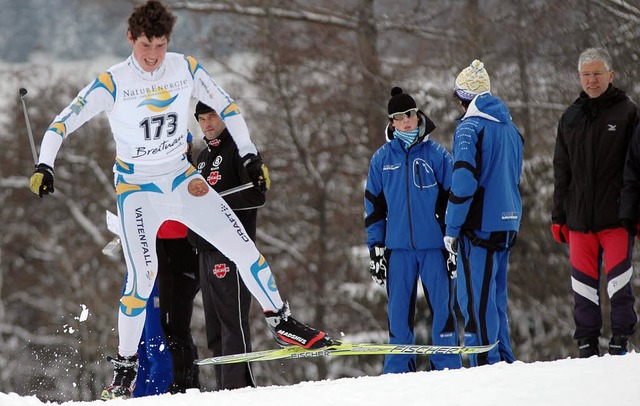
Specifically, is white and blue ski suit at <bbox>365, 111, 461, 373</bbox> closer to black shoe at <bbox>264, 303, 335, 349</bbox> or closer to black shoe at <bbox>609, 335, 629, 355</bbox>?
black shoe at <bbox>264, 303, 335, 349</bbox>

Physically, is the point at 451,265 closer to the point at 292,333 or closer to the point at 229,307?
the point at 292,333

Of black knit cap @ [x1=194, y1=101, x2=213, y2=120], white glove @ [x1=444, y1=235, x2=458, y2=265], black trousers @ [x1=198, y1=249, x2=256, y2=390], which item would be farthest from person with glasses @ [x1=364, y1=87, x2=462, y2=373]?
black knit cap @ [x1=194, y1=101, x2=213, y2=120]

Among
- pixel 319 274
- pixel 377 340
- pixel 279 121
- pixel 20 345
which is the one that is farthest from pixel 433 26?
pixel 20 345

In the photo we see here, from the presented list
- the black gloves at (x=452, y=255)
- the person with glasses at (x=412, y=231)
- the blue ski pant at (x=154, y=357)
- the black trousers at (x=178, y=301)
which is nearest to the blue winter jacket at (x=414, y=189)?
the person with glasses at (x=412, y=231)

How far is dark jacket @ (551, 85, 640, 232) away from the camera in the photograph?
700cm

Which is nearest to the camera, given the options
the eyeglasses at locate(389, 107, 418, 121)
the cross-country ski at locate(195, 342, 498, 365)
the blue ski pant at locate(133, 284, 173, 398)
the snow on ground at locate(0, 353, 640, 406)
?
the snow on ground at locate(0, 353, 640, 406)

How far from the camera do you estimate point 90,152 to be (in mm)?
38531

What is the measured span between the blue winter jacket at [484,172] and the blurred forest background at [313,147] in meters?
10.4

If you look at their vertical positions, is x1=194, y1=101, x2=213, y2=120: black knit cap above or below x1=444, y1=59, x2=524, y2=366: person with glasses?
above

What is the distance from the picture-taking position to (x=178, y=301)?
776 centimetres

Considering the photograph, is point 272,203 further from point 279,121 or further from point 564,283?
point 564,283

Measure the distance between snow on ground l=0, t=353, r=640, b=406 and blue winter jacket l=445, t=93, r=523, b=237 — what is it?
4.03 feet

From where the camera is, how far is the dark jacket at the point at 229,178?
737 centimetres

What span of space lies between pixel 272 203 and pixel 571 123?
80.8 feet
